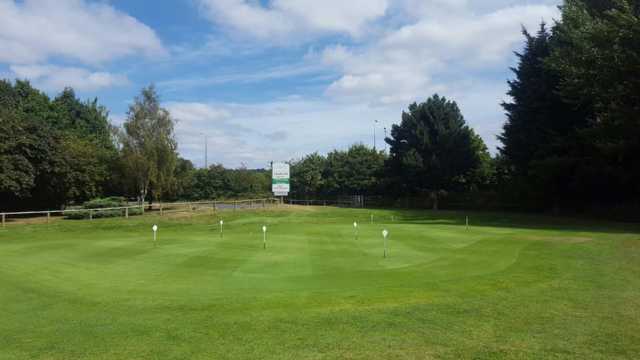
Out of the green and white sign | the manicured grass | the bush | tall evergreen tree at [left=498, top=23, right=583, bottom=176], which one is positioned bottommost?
the manicured grass

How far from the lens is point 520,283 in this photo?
44.7ft

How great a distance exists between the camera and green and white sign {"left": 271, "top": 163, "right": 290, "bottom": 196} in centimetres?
5197

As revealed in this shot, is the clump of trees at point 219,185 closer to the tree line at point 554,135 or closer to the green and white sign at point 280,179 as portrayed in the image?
the tree line at point 554,135

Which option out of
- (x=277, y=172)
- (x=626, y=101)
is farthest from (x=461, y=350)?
(x=277, y=172)

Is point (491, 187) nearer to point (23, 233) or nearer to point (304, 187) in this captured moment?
point (304, 187)

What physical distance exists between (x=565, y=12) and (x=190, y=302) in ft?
128

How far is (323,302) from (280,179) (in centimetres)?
4098

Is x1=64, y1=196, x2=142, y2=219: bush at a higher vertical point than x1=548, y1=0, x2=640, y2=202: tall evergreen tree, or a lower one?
lower

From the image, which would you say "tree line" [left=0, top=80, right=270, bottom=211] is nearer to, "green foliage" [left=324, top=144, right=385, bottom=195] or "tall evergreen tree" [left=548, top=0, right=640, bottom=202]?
"green foliage" [left=324, top=144, right=385, bottom=195]

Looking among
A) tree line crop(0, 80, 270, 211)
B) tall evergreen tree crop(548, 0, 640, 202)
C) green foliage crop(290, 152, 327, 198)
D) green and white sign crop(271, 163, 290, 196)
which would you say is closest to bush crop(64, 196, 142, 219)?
tree line crop(0, 80, 270, 211)

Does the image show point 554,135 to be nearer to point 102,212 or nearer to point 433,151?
point 433,151

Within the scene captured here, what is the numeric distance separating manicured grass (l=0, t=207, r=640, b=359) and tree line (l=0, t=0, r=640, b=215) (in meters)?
19.2

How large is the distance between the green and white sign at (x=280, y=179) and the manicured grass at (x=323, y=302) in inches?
1118

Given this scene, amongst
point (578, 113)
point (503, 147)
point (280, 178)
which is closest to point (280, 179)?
point (280, 178)
